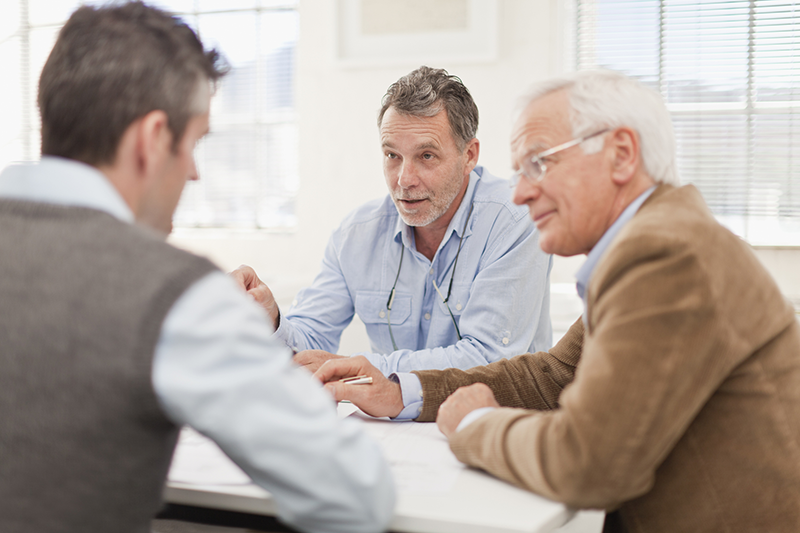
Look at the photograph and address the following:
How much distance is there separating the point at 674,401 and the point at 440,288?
1.25 m

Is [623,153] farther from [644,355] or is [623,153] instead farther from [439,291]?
[439,291]

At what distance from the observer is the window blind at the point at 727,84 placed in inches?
125

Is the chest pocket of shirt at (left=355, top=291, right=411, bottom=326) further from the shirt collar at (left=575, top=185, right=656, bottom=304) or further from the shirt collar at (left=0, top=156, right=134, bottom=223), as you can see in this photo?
the shirt collar at (left=0, top=156, right=134, bottom=223)

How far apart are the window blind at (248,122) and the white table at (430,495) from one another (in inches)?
115

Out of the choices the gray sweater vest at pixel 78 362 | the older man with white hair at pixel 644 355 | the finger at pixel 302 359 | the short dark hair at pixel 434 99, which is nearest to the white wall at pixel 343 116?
the short dark hair at pixel 434 99

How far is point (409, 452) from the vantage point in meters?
1.25

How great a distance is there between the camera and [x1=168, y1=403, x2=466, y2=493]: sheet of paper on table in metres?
1.09

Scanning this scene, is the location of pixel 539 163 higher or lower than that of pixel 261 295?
higher

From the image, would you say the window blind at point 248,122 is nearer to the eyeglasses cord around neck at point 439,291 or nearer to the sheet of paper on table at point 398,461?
the eyeglasses cord around neck at point 439,291

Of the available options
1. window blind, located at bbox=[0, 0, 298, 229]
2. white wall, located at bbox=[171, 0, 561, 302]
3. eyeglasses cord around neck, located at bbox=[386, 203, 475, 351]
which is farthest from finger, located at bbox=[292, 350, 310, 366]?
window blind, located at bbox=[0, 0, 298, 229]

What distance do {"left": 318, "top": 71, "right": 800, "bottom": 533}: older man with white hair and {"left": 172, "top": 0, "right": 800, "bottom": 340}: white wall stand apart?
221 centimetres

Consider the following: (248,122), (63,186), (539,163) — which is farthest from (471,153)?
(248,122)

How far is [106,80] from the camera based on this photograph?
87 cm

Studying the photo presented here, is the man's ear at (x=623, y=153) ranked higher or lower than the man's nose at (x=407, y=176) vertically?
higher
